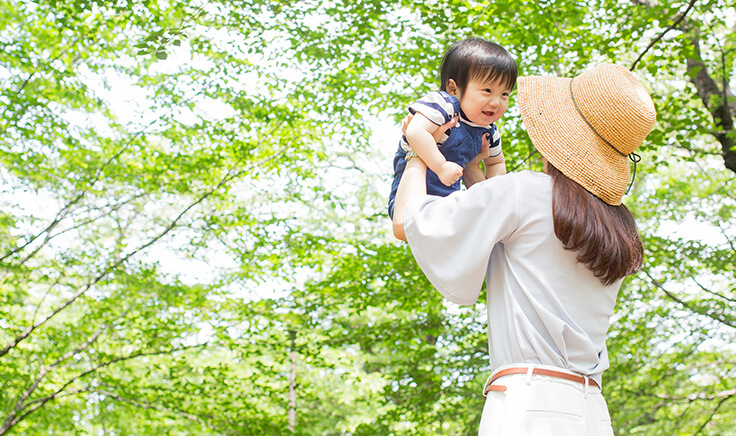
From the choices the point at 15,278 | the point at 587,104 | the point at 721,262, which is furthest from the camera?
the point at 15,278

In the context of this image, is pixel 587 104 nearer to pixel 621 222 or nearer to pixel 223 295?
pixel 621 222

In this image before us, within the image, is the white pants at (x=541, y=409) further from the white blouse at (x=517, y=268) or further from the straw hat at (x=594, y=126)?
the straw hat at (x=594, y=126)

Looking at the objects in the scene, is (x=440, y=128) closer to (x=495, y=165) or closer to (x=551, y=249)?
(x=495, y=165)

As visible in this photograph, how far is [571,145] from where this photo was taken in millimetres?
1236

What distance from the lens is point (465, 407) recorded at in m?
6.53

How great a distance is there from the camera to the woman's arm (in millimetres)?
1347

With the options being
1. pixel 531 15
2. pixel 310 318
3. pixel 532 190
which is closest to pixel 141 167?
pixel 310 318

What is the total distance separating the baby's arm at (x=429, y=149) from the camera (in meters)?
1.36

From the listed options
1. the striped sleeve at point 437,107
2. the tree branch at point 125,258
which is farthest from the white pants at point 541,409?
the tree branch at point 125,258

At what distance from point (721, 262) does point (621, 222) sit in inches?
191

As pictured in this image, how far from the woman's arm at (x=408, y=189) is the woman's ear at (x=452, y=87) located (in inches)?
11.1

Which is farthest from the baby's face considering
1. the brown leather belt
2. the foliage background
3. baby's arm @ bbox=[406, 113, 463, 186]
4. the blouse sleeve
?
the foliage background

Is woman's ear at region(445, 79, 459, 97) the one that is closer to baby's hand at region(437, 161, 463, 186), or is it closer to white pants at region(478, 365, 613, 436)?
baby's hand at region(437, 161, 463, 186)

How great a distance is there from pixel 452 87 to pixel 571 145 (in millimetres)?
462
